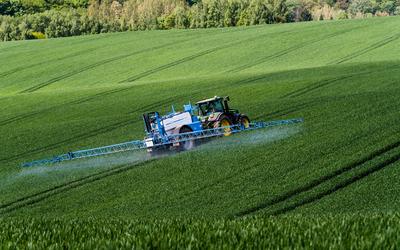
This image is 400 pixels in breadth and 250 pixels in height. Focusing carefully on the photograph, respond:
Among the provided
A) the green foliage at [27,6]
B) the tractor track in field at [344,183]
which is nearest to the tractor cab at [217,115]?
the tractor track in field at [344,183]

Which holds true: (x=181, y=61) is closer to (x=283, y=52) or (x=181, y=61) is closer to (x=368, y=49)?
(x=283, y=52)

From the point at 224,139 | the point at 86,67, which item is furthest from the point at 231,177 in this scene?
the point at 86,67

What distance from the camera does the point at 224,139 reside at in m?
24.8

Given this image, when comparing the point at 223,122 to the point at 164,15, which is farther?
the point at 164,15

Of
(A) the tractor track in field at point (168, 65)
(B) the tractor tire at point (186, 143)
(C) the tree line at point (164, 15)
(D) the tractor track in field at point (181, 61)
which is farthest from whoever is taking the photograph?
(C) the tree line at point (164, 15)

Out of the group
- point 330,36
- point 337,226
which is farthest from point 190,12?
point 337,226

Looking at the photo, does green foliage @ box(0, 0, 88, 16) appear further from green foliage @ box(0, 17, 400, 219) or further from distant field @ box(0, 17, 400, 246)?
green foliage @ box(0, 17, 400, 219)

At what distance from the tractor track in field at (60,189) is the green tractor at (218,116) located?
408cm

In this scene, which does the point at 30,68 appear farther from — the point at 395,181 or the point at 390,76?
the point at 395,181

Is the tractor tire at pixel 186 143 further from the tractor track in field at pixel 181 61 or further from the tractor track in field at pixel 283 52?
the tractor track in field at pixel 181 61

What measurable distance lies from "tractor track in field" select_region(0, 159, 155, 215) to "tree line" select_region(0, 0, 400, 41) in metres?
70.6

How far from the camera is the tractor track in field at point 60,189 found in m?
19.5

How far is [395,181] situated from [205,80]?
103 ft

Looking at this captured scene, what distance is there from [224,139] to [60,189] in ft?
20.7
